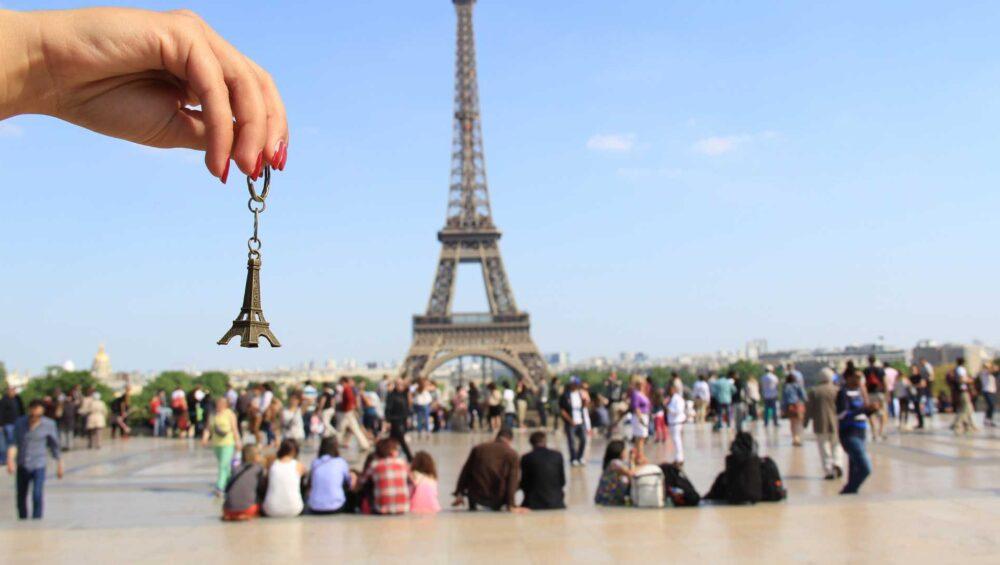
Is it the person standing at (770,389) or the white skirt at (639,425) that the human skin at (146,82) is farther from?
the person standing at (770,389)

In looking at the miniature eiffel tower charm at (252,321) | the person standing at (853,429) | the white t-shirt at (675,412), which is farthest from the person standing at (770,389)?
the miniature eiffel tower charm at (252,321)

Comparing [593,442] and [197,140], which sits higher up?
[197,140]

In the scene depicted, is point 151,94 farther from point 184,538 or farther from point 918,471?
point 918,471

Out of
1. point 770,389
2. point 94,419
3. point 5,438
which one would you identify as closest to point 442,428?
point 94,419

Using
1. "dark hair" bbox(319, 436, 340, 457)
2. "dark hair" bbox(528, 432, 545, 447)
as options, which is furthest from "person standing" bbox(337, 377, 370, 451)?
"dark hair" bbox(528, 432, 545, 447)

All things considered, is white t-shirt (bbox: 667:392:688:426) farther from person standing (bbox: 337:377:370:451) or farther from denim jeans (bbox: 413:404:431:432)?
denim jeans (bbox: 413:404:431:432)

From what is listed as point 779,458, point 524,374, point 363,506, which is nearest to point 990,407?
point 779,458
